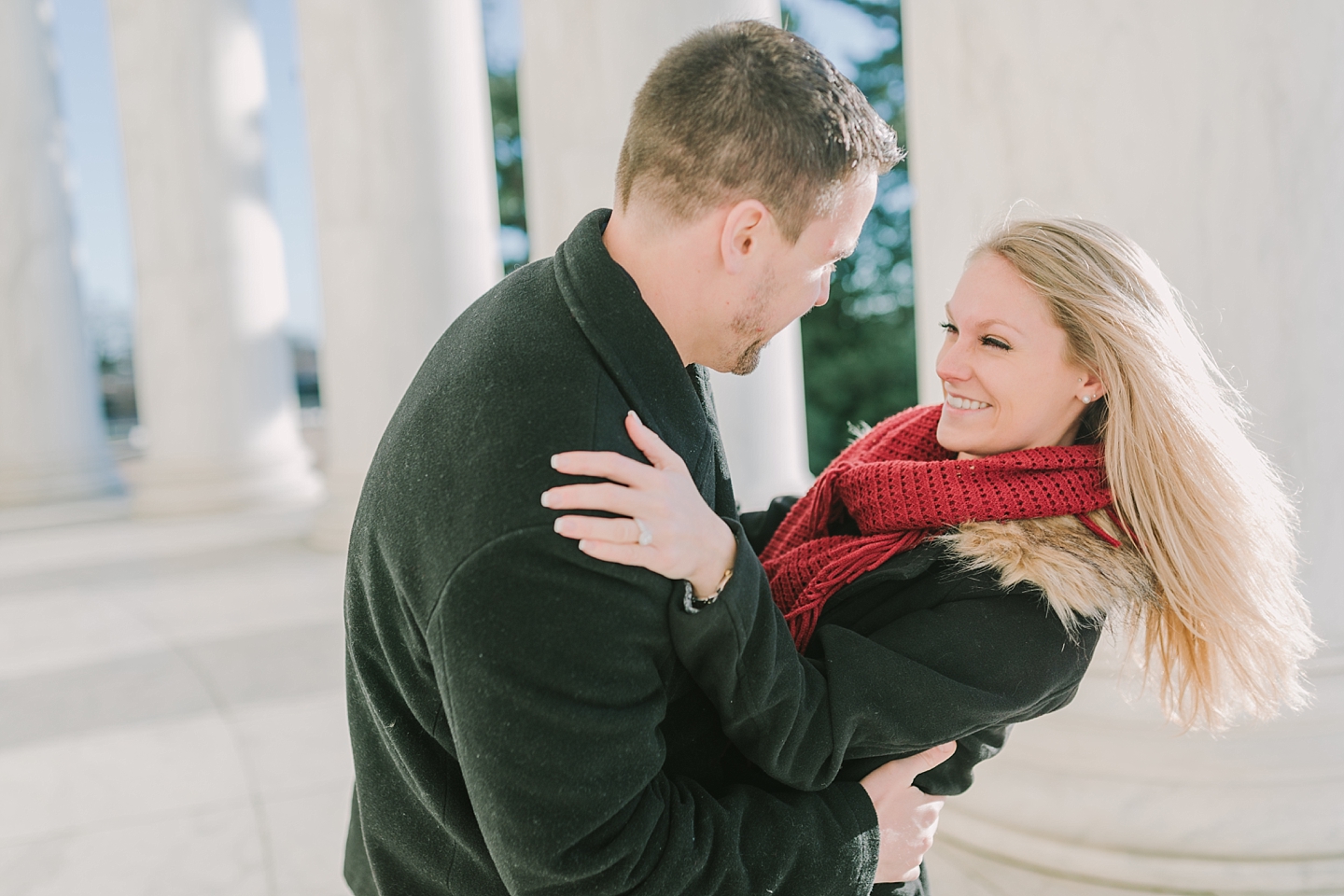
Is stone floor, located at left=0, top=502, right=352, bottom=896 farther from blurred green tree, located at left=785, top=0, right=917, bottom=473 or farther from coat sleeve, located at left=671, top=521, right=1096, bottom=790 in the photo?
blurred green tree, located at left=785, top=0, right=917, bottom=473

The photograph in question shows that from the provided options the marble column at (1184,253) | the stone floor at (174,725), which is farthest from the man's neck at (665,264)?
the stone floor at (174,725)

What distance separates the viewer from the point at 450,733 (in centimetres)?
801

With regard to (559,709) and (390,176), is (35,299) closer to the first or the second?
(390,176)

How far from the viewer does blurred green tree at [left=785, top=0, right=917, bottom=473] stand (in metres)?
89.8

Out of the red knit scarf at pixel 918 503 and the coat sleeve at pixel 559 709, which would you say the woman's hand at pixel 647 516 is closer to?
the coat sleeve at pixel 559 709

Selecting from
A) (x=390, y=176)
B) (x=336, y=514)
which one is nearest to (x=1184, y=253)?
(x=390, y=176)

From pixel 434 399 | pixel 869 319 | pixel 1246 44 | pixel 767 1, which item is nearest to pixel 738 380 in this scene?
pixel 767 1

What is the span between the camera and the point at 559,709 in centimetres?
689

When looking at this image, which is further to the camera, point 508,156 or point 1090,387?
point 508,156

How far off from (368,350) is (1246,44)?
31.7m

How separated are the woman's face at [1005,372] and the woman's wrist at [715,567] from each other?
12.9 ft

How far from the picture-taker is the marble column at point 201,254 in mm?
49250

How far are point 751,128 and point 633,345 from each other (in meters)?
1.86

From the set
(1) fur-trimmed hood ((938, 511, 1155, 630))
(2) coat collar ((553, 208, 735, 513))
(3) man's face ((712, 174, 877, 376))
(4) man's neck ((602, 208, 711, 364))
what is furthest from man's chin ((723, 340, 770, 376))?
(1) fur-trimmed hood ((938, 511, 1155, 630))
